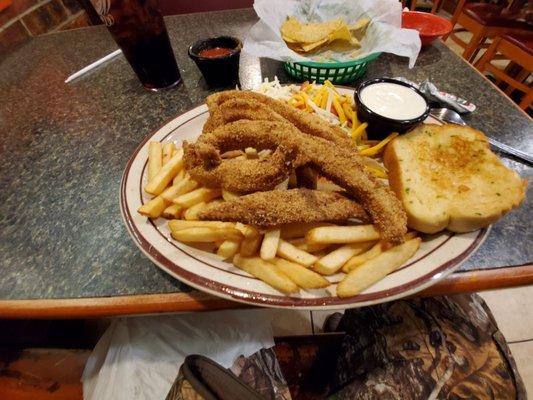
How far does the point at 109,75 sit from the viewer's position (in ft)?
A: 7.13

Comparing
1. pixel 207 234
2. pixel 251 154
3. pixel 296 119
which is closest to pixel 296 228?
pixel 207 234

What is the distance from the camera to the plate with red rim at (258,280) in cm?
84

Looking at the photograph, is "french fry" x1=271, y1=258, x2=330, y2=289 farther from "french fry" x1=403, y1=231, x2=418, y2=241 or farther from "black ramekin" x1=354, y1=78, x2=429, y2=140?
"black ramekin" x1=354, y1=78, x2=429, y2=140

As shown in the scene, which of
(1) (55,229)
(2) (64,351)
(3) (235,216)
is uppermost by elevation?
(3) (235,216)

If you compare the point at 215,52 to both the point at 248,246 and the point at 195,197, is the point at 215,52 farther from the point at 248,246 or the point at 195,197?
the point at 248,246

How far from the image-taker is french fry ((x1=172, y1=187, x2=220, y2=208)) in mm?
1036

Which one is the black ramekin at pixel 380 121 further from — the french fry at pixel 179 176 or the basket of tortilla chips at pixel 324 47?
the french fry at pixel 179 176

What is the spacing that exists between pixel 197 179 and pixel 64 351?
3.87 feet

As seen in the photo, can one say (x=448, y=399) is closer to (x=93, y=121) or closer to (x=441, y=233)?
(x=441, y=233)

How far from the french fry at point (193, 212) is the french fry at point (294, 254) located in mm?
287

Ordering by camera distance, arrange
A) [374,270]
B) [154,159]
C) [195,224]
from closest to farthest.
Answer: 1. [374,270]
2. [195,224]
3. [154,159]

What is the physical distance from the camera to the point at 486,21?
3406 millimetres

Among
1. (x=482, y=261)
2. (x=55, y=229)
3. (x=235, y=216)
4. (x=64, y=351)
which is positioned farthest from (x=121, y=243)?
(x=482, y=261)

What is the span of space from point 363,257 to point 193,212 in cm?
55
